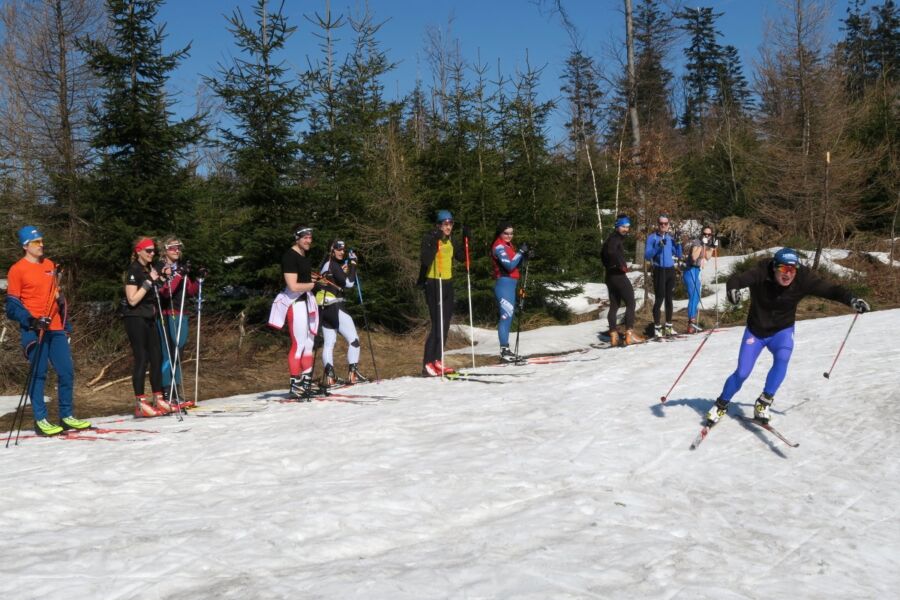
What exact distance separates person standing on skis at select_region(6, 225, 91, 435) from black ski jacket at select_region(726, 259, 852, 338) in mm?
7157

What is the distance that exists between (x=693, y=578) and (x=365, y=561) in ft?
6.71

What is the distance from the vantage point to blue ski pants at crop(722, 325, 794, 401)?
7352 mm

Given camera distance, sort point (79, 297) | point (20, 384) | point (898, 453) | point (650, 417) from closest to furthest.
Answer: point (898, 453) → point (650, 417) → point (20, 384) → point (79, 297)

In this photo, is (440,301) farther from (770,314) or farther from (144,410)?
(770,314)

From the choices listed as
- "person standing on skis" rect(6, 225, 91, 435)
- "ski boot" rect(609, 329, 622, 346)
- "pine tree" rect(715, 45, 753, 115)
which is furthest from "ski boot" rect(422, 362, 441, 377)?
"pine tree" rect(715, 45, 753, 115)

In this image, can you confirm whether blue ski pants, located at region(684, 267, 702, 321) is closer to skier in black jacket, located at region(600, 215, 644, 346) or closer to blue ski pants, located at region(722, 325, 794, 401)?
skier in black jacket, located at region(600, 215, 644, 346)

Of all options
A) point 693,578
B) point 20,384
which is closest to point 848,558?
point 693,578

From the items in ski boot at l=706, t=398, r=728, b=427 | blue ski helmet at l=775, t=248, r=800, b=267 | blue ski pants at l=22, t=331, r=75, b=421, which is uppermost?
blue ski helmet at l=775, t=248, r=800, b=267

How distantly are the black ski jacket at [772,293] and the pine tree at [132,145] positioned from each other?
10.6 m

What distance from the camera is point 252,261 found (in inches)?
593

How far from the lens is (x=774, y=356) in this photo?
7.42m

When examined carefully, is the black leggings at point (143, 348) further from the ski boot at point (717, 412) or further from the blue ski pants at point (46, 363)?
the ski boot at point (717, 412)

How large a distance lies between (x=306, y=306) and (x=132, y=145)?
6.71m

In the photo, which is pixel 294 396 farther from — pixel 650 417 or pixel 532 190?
pixel 532 190
